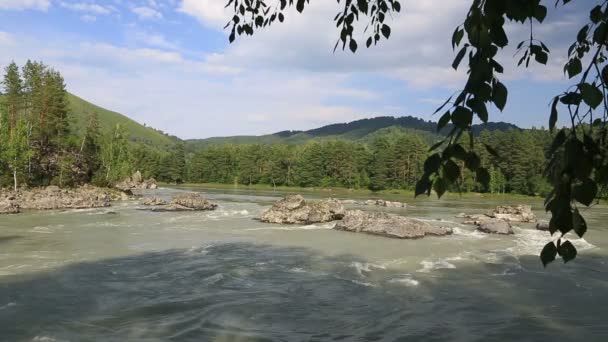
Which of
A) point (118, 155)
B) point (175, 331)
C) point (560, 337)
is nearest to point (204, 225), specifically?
point (175, 331)

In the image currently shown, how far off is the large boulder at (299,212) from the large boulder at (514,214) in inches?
517

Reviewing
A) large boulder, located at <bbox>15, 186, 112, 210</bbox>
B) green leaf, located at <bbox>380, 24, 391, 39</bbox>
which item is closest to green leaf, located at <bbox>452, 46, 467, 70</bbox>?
green leaf, located at <bbox>380, 24, 391, 39</bbox>

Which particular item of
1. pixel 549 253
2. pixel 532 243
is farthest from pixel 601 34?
pixel 532 243

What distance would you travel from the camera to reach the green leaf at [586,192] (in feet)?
6.36

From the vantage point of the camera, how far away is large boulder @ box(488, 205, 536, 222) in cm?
3556

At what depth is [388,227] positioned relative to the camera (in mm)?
26047

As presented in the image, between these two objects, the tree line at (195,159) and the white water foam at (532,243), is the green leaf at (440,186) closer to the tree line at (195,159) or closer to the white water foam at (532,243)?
the white water foam at (532,243)

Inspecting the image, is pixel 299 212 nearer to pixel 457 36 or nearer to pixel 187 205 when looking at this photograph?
pixel 187 205

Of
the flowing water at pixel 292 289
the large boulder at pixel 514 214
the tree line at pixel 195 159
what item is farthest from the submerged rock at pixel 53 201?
the large boulder at pixel 514 214

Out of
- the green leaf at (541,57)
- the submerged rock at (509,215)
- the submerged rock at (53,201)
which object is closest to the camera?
the green leaf at (541,57)

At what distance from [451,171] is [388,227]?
24652mm

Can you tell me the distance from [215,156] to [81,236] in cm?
10952

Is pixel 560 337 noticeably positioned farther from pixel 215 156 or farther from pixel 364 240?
pixel 215 156

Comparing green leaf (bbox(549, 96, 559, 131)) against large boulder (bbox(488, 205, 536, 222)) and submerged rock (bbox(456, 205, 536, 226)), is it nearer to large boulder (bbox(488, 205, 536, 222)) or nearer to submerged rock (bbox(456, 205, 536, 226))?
submerged rock (bbox(456, 205, 536, 226))
